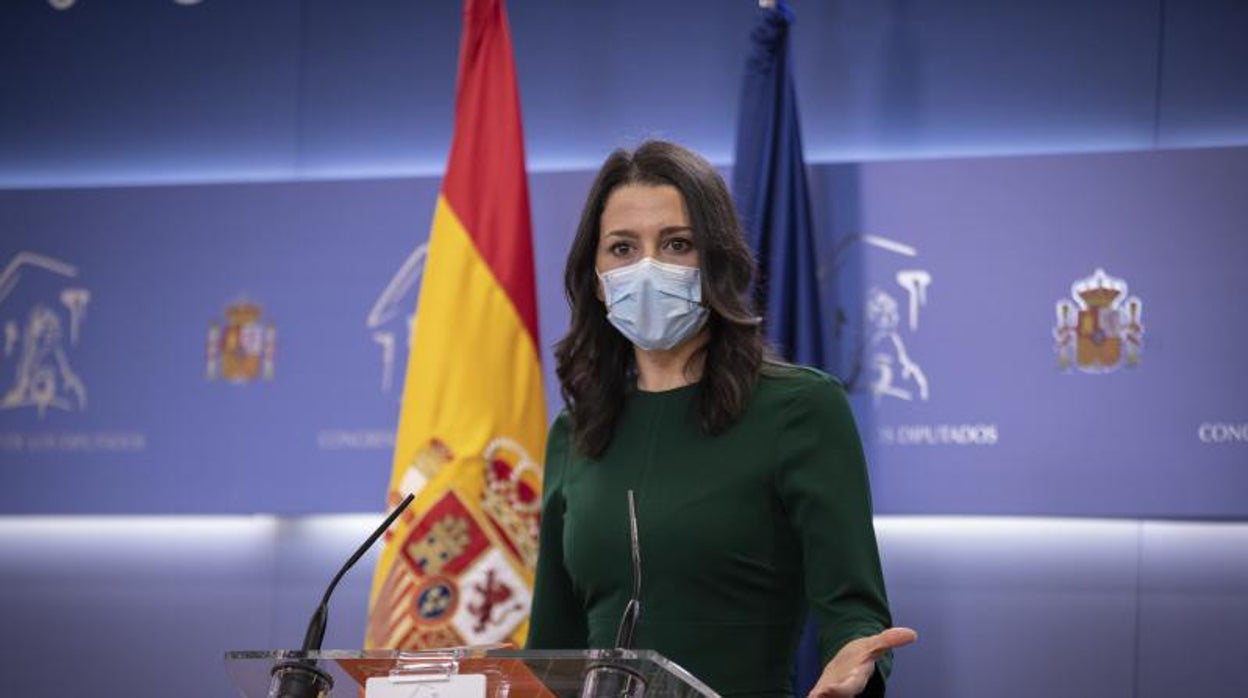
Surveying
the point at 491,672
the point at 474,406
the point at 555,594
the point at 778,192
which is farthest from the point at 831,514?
the point at 778,192

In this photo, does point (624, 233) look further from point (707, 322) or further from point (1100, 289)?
point (1100, 289)

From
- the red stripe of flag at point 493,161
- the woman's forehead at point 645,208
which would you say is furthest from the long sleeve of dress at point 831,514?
the red stripe of flag at point 493,161

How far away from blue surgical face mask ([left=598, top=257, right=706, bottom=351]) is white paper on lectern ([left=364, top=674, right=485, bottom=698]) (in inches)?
31.4

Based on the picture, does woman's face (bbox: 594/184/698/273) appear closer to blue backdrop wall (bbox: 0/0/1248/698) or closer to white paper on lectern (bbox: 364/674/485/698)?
white paper on lectern (bbox: 364/674/485/698)

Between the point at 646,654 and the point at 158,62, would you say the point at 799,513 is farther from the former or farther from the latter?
the point at 158,62

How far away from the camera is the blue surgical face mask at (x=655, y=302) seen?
216cm

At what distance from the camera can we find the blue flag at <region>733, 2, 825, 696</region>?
4.11m

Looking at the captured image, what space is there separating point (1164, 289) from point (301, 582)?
2497 millimetres

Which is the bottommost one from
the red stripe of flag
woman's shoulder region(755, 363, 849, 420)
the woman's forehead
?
woman's shoulder region(755, 363, 849, 420)

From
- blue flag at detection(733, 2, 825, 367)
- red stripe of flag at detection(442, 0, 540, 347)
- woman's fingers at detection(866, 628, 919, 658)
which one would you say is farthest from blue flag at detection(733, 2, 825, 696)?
woman's fingers at detection(866, 628, 919, 658)

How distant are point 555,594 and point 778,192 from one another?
209 cm

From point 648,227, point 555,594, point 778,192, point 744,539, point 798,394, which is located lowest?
point 555,594

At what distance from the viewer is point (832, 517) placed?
2031mm

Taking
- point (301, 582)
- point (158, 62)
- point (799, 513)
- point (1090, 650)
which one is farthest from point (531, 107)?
point (799, 513)
